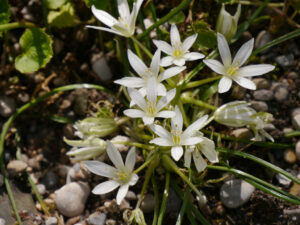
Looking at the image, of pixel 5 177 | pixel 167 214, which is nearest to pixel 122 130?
pixel 167 214

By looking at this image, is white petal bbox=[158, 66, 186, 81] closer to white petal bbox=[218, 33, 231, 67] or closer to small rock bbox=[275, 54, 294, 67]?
white petal bbox=[218, 33, 231, 67]

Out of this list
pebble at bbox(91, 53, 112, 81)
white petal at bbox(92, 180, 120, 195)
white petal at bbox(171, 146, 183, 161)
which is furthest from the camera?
pebble at bbox(91, 53, 112, 81)

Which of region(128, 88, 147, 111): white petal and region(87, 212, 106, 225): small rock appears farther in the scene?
region(87, 212, 106, 225): small rock

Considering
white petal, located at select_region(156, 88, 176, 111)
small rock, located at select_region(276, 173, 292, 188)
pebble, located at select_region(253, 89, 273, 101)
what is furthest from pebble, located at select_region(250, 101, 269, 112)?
white petal, located at select_region(156, 88, 176, 111)

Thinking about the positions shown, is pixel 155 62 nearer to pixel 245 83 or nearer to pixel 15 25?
pixel 245 83

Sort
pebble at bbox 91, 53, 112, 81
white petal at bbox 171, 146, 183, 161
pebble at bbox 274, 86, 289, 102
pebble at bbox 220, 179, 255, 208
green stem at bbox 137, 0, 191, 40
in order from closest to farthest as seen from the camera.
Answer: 1. white petal at bbox 171, 146, 183, 161
2. green stem at bbox 137, 0, 191, 40
3. pebble at bbox 220, 179, 255, 208
4. pebble at bbox 274, 86, 289, 102
5. pebble at bbox 91, 53, 112, 81
